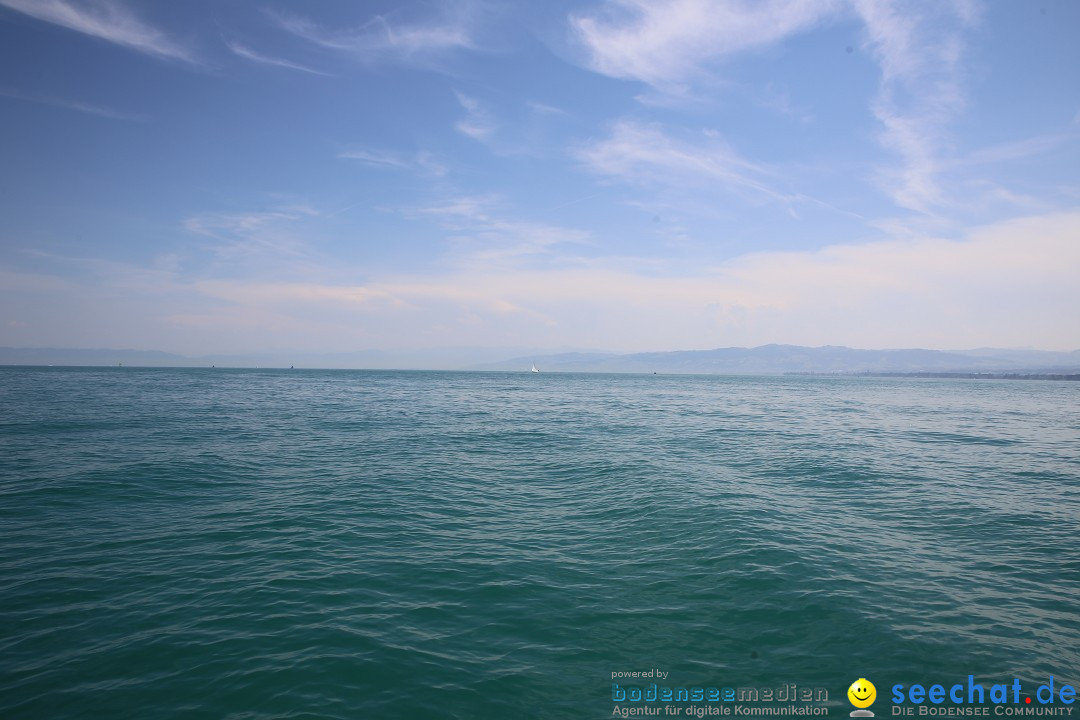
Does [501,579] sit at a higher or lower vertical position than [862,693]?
higher

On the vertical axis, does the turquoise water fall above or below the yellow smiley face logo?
above

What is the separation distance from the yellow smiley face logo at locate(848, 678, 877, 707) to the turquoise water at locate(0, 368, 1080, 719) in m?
0.21

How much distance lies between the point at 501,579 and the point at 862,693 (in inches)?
303

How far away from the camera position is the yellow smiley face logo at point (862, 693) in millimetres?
8445

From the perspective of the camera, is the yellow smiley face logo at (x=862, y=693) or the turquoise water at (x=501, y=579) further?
the turquoise water at (x=501, y=579)

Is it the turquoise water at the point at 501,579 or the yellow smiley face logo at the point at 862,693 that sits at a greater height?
the turquoise water at the point at 501,579

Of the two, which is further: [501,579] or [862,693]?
[501,579]

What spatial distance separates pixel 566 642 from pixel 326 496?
1418 centimetres

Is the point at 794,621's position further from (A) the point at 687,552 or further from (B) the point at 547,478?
(B) the point at 547,478

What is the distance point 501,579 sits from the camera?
12.8 meters

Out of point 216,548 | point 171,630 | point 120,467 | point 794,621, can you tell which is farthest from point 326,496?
point 794,621

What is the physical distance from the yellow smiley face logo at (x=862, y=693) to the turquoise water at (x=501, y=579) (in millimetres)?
209

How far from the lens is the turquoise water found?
8867 mm

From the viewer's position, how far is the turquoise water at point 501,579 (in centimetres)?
887
